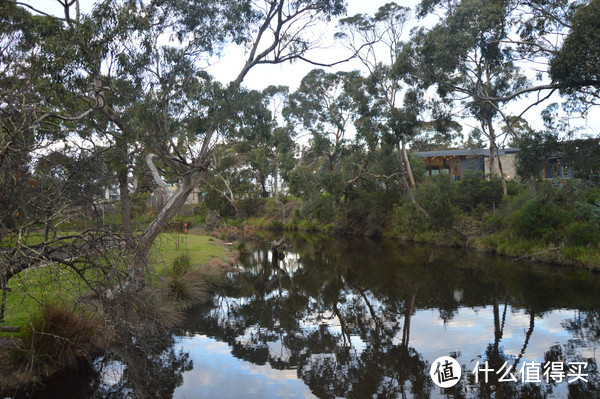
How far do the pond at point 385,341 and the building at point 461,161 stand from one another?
2296 cm

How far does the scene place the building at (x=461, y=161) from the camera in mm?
37688

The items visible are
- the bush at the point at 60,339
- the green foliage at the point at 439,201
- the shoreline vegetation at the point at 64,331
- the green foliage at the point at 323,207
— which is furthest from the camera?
the green foliage at the point at 323,207

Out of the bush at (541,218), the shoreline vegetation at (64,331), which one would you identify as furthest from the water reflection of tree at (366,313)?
the shoreline vegetation at (64,331)

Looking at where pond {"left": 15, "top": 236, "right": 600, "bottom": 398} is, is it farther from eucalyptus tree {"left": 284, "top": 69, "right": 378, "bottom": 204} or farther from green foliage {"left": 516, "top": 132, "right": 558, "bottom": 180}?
eucalyptus tree {"left": 284, "top": 69, "right": 378, "bottom": 204}

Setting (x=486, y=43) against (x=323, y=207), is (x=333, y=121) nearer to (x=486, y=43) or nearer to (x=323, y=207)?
(x=323, y=207)

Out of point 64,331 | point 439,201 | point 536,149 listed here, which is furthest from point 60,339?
point 439,201

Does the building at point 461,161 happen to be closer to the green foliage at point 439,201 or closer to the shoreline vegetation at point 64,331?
the green foliage at point 439,201

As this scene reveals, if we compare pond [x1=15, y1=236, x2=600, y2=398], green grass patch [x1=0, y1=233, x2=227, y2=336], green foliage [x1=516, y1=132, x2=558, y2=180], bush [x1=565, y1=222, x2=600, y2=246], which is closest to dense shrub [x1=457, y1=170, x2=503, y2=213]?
green foliage [x1=516, y1=132, x2=558, y2=180]

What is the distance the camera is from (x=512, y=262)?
709 inches

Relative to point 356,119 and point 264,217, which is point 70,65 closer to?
point 356,119

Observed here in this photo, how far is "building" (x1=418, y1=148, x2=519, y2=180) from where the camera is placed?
37688 millimetres

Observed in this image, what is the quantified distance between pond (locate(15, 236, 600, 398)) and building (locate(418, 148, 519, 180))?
22964 mm

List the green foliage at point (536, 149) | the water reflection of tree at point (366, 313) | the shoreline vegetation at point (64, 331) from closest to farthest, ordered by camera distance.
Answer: the shoreline vegetation at point (64, 331)
the water reflection of tree at point (366, 313)
the green foliage at point (536, 149)

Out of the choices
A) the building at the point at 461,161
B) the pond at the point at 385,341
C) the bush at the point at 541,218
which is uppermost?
the building at the point at 461,161
